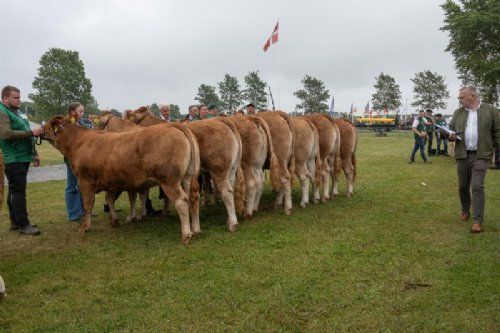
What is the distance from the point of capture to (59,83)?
53.7m

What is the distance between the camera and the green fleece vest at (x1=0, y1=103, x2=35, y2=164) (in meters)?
6.59

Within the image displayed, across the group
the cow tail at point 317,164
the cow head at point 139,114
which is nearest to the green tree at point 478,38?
the cow tail at point 317,164

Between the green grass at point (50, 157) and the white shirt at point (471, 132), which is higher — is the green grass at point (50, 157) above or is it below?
below

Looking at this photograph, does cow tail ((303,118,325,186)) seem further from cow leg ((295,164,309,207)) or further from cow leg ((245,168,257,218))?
cow leg ((245,168,257,218))

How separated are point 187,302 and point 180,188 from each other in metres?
2.33

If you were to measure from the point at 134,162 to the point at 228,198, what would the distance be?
1.63 meters

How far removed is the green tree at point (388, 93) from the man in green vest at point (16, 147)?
5596cm

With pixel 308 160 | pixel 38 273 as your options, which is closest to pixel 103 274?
pixel 38 273

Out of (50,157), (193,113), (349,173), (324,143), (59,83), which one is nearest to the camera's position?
(324,143)

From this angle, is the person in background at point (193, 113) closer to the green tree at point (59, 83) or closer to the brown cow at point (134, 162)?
the brown cow at point (134, 162)

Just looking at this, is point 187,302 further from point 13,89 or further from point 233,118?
point 13,89

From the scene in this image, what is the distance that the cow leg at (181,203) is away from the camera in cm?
620

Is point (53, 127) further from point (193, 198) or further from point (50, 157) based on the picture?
point (50, 157)

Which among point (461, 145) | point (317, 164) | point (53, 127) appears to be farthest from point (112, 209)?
point (461, 145)
